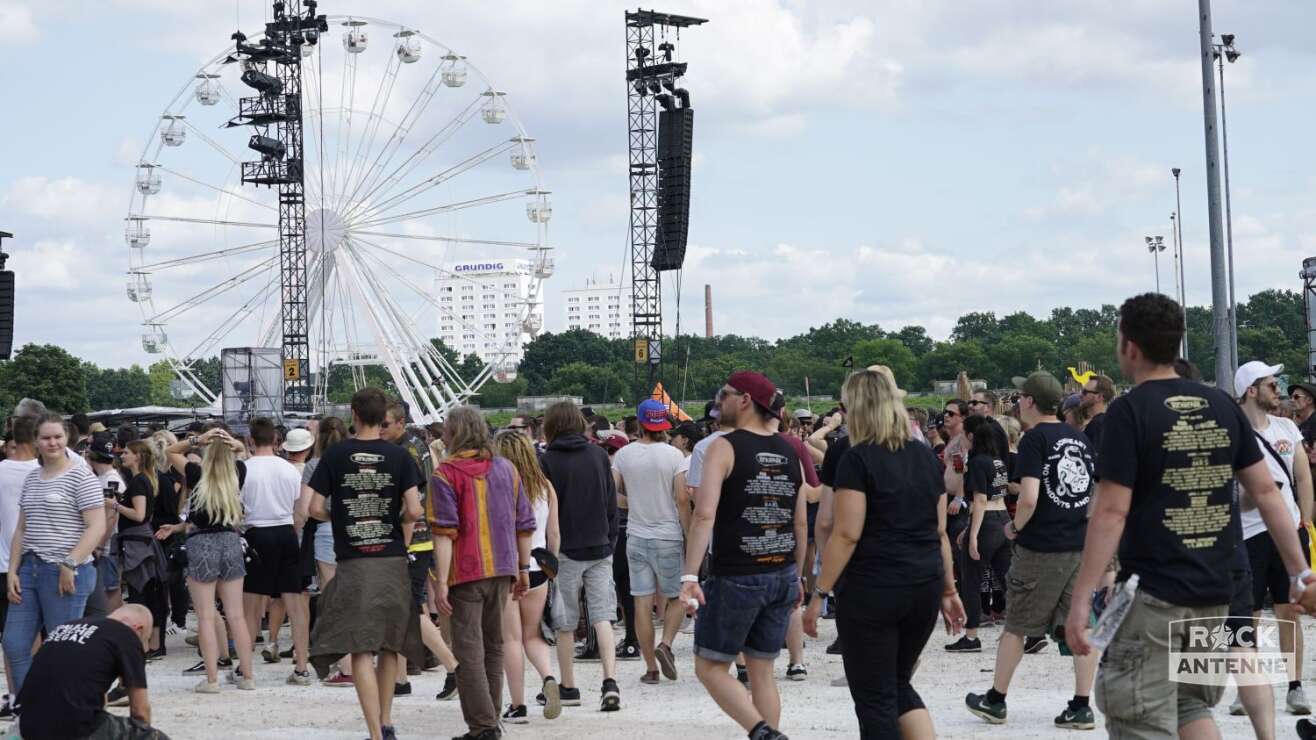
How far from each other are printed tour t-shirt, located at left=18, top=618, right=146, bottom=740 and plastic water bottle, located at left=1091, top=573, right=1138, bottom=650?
12.4 ft

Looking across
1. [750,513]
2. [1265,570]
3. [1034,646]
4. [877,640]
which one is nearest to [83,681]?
[750,513]

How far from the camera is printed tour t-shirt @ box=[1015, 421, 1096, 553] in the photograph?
7258 mm

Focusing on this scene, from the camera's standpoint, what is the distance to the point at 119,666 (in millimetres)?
5746

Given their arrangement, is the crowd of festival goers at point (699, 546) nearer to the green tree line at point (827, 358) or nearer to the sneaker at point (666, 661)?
the sneaker at point (666, 661)

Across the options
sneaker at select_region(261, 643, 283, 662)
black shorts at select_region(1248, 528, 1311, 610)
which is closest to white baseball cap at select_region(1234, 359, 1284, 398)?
black shorts at select_region(1248, 528, 1311, 610)

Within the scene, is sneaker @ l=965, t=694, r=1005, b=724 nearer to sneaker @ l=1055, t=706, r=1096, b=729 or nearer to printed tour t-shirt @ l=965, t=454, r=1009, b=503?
sneaker @ l=1055, t=706, r=1096, b=729

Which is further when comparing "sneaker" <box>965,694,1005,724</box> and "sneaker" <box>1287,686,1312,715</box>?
"sneaker" <box>965,694,1005,724</box>

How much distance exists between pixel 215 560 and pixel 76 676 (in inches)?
143

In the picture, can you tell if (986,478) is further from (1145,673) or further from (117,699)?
(117,699)

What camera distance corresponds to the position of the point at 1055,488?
729 cm

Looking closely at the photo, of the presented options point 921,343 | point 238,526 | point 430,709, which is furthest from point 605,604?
point 921,343

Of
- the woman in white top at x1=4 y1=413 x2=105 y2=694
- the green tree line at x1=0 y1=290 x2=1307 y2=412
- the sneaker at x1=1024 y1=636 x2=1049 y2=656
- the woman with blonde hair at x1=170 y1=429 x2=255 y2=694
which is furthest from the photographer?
the green tree line at x1=0 y1=290 x2=1307 y2=412

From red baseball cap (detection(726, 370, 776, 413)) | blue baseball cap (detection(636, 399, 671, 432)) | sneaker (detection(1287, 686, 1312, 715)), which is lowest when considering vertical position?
sneaker (detection(1287, 686, 1312, 715))

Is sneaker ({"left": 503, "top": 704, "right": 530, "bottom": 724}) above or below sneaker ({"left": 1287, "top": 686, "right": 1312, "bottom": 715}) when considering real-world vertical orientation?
below
